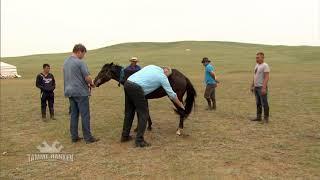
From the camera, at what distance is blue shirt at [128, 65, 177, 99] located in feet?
27.8

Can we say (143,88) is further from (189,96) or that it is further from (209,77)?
(209,77)

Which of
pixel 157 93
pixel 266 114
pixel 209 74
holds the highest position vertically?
pixel 209 74

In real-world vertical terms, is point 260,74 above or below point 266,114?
above

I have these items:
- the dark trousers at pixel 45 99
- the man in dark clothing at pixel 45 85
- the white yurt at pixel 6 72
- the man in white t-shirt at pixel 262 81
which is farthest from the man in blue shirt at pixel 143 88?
the white yurt at pixel 6 72

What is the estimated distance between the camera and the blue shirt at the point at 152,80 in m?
8.48

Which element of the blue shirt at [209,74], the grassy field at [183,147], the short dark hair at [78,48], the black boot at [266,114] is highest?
the short dark hair at [78,48]

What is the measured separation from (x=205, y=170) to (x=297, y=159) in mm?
1855

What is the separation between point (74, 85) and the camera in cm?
895

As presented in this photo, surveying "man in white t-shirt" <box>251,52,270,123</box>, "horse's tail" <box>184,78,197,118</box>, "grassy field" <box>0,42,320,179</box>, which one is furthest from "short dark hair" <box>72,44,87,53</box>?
"man in white t-shirt" <box>251,52,270,123</box>

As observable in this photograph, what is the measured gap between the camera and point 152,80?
856cm

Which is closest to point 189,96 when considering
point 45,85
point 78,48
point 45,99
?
point 78,48

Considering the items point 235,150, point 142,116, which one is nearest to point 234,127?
point 235,150

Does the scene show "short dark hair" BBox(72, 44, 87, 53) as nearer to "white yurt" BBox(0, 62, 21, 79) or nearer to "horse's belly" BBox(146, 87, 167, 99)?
"horse's belly" BBox(146, 87, 167, 99)

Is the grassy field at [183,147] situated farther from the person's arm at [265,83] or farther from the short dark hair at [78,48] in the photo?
the short dark hair at [78,48]
